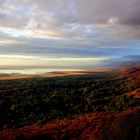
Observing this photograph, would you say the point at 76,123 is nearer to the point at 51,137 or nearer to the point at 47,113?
the point at 51,137

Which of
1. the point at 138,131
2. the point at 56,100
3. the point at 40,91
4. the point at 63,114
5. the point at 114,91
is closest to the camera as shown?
the point at 138,131

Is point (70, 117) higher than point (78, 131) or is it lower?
lower

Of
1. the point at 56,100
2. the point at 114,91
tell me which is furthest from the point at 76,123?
the point at 114,91

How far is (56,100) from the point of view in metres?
73.0

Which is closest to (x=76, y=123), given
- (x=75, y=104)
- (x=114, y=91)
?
(x=75, y=104)

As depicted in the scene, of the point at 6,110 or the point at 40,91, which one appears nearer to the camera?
the point at 6,110

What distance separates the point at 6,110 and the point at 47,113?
34.3 ft

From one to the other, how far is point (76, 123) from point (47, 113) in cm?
1701

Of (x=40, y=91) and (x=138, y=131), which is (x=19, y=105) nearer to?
(x=40, y=91)

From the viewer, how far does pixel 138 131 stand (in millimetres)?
38406

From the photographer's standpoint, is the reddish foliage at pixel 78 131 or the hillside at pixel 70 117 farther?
the hillside at pixel 70 117

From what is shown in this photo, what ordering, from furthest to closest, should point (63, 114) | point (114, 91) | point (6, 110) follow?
point (114, 91)
point (6, 110)
point (63, 114)

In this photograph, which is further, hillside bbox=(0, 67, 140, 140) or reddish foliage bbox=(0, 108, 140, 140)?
hillside bbox=(0, 67, 140, 140)

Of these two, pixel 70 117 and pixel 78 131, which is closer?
pixel 78 131
